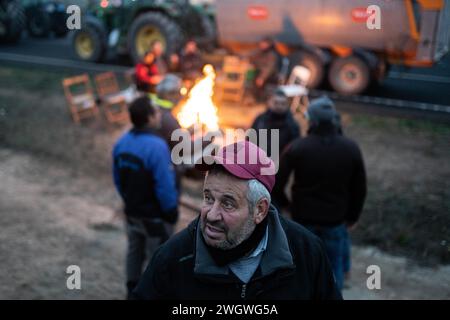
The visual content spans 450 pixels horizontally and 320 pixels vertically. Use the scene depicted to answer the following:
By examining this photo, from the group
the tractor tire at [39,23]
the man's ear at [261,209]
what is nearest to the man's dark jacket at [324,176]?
the man's ear at [261,209]

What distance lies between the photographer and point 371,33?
11844 mm

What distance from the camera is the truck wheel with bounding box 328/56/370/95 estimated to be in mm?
12305

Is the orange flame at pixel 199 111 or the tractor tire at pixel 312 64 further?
the tractor tire at pixel 312 64

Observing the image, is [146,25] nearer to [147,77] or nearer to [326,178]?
[147,77]

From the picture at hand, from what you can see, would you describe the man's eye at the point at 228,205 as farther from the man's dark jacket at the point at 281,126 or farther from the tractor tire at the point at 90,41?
the tractor tire at the point at 90,41

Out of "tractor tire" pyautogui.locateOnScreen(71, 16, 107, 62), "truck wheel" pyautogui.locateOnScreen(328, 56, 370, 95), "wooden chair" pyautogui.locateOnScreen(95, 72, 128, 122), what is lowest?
"wooden chair" pyautogui.locateOnScreen(95, 72, 128, 122)

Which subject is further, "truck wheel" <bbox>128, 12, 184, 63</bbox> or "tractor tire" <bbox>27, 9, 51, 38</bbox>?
"tractor tire" <bbox>27, 9, 51, 38</bbox>

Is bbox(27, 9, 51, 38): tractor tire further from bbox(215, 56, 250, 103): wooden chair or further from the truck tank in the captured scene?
bbox(215, 56, 250, 103): wooden chair

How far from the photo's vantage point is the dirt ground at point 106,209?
5371mm

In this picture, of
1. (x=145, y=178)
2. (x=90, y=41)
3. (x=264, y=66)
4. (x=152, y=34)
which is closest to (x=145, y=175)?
(x=145, y=178)

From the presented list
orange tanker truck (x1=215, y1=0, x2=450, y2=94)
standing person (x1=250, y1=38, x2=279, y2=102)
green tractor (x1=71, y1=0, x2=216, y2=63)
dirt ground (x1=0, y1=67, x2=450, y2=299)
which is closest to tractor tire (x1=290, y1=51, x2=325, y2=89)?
orange tanker truck (x1=215, y1=0, x2=450, y2=94)

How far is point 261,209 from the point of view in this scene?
238 cm

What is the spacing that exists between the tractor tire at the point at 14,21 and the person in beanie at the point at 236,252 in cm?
2020

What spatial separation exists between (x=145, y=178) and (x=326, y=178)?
1505 millimetres
